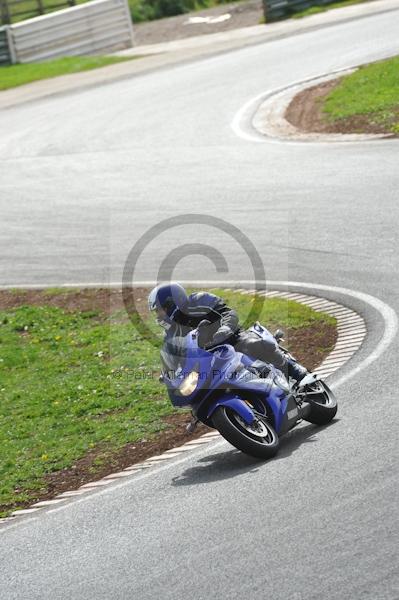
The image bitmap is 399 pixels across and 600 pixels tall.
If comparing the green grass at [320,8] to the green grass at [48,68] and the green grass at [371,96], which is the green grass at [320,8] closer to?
the green grass at [48,68]

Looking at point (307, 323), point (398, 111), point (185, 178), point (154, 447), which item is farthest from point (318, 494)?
point (398, 111)

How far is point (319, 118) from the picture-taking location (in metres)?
23.8

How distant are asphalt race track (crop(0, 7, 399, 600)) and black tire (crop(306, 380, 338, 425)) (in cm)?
13

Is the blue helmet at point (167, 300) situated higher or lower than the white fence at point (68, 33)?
higher

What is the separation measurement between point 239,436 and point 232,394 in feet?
1.40

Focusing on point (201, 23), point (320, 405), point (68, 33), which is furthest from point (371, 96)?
point (201, 23)

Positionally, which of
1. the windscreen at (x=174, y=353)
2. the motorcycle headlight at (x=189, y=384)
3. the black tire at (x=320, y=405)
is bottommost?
the black tire at (x=320, y=405)

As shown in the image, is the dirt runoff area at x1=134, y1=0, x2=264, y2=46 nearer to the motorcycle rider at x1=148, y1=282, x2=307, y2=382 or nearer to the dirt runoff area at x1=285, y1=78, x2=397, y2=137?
the dirt runoff area at x1=285, y1=78, x2=397, y2=137

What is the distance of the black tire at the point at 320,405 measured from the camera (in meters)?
10.2

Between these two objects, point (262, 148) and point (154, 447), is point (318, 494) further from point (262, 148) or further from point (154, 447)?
point (262, 148)

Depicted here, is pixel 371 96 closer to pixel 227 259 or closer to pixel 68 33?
pixel 227 259

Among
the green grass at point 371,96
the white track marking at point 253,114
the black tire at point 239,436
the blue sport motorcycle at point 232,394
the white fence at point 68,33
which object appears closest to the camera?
the black tire at point 239,436

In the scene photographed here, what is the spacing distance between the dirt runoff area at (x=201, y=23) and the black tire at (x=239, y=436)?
3006cm

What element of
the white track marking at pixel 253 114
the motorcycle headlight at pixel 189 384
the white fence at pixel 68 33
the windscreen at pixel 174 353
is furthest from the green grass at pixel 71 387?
the white fence at pixel 68 33
